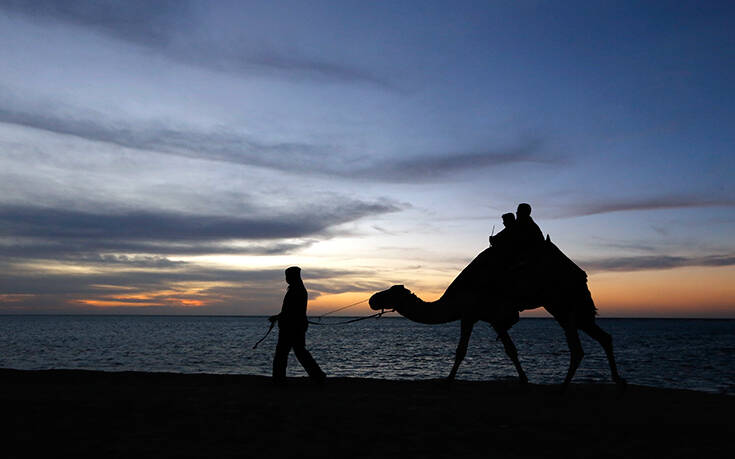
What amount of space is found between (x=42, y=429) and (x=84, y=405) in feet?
5.51

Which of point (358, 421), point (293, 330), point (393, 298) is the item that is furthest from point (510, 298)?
point (358, 421)

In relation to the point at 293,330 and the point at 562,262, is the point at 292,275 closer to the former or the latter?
the point at 293,330

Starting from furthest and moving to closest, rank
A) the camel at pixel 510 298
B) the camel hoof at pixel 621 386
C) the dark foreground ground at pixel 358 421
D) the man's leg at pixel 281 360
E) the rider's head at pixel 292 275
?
the rider's head at pixel 292 275 → the man's leg at pixel 281 360 → the camel hoof at pixel 621 386 → the camel at pixel 510 298 → the dark foreground ground at pixel 358 421

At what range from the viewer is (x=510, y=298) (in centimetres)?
1134

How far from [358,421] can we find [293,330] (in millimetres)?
4327

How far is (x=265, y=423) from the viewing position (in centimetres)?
788

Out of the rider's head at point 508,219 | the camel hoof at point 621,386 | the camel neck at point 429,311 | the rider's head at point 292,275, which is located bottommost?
the camel hoof at point 621,386

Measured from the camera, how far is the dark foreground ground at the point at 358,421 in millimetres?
6562

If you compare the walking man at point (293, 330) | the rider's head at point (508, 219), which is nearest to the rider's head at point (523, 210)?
the rider's head at point (508, 219)

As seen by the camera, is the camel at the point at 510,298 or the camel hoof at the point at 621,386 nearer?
the camel at the point at 510,298

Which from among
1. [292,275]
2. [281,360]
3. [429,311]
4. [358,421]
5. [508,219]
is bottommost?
[358,421]

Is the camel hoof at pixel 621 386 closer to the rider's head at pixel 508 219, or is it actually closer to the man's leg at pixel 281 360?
the rider's head at pixel 508 219

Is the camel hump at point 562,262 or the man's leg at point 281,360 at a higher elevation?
the camel hump at point 562,262

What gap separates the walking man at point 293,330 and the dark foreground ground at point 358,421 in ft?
1.26
